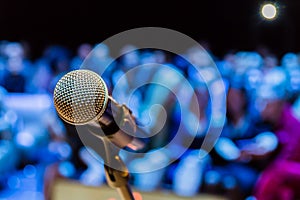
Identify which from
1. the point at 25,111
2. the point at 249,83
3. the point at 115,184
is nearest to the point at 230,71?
the point at 249,83

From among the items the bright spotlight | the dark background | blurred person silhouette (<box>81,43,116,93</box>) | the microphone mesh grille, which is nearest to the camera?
the microphone mesh grille

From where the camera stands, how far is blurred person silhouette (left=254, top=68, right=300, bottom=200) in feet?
5.35

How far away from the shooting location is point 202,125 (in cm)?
185

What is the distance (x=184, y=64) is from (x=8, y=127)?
0.90 m

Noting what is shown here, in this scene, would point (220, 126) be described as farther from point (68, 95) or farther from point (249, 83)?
point (68, 95)

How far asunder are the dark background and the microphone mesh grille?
1.20m

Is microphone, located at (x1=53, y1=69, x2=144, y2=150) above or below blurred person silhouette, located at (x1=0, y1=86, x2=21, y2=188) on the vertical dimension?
above

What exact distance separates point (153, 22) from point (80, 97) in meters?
1.50

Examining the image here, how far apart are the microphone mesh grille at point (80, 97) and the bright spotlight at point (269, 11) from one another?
1193 mm

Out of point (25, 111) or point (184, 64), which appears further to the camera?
point (25, 111)

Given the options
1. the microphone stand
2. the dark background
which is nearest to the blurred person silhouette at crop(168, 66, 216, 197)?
the dark background

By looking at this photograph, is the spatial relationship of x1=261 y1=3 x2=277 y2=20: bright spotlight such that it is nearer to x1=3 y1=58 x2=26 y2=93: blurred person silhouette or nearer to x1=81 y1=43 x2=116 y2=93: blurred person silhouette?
x1=81 y1=43 x2=116 y2=93: blurred person silhouette

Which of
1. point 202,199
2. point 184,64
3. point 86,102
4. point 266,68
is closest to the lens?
point 86,102

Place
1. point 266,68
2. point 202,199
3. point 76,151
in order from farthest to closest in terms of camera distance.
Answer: point 76,151 < point 266,68 < point 202,199
